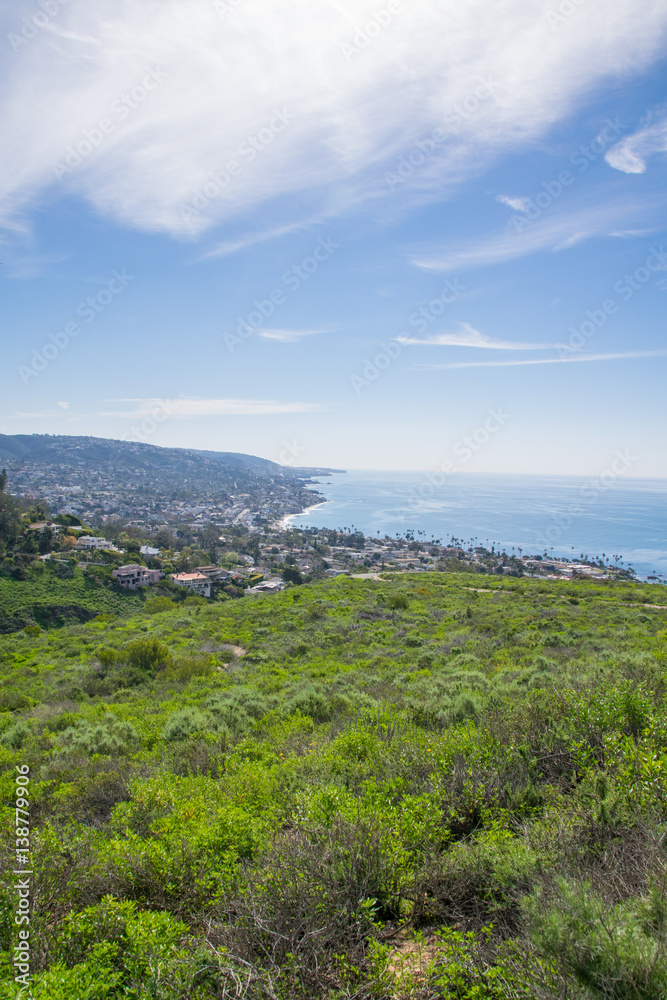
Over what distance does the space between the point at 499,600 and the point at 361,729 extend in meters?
17.0

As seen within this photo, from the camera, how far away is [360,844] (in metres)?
3.30

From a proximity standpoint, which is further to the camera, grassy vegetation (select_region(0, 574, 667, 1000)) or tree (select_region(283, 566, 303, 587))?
tree (select_region(283, 566, 303, 587))

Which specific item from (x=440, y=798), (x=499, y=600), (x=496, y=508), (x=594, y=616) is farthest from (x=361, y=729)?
(x=496, y=508)

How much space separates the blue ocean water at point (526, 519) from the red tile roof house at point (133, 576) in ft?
179

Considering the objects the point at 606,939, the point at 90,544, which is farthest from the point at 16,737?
the point at 90,544

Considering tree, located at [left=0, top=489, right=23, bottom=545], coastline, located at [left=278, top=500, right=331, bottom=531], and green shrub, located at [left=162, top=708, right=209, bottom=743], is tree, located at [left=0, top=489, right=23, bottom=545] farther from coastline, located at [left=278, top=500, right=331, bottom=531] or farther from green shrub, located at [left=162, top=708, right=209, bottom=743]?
coastline, located at [left=278, top=500, right=331, bottom=531]

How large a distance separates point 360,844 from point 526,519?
10883 cm

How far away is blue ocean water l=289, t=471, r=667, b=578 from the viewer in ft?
249

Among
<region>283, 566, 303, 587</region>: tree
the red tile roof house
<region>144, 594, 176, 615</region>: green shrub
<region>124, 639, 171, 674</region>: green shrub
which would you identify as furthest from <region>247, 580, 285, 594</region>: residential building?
<region>124, 639, 171, 674</region>: green shrub

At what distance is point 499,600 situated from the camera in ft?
70.7

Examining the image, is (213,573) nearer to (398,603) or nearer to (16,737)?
(398,603)

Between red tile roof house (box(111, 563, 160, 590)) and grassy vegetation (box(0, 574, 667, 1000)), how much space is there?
34.6 meters

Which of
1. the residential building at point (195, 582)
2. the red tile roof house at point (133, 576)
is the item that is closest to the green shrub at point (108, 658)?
the red tile roof house at point (133, 576)

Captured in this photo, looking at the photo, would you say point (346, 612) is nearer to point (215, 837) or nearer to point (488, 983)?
point (215, 837)
